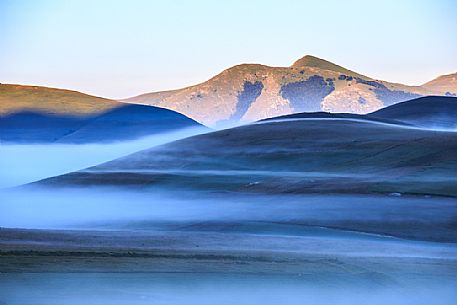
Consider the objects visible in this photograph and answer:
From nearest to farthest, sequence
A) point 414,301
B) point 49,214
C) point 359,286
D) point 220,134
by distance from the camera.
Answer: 1. point 414,301
2. point 359,286
3. point 49,214
4. point 220,134

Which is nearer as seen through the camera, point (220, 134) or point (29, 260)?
point (29, 260)

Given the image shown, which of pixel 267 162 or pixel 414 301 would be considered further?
pixel 267 162

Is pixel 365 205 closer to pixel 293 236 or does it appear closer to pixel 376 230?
pixel 376 230

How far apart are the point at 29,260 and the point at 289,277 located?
28.4 feet

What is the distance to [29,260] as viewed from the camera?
32.2 metres

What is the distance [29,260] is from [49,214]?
43.6 m

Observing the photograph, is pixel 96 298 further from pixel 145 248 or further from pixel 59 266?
pixel 145 248

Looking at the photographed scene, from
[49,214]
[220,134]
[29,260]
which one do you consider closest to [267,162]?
[220,134]

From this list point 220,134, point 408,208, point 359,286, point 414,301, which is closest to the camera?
point 414,301

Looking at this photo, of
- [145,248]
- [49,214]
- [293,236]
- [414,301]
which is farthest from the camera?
[49,214]

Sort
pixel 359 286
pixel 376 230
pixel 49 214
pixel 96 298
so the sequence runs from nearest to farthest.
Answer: pixel 96 298 < pixel 359 286 < pixel 376 230 < pixel 49 214

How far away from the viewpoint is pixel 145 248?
3947 cm

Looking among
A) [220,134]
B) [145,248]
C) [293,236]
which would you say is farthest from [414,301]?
[220,134]

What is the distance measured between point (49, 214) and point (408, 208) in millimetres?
28209
